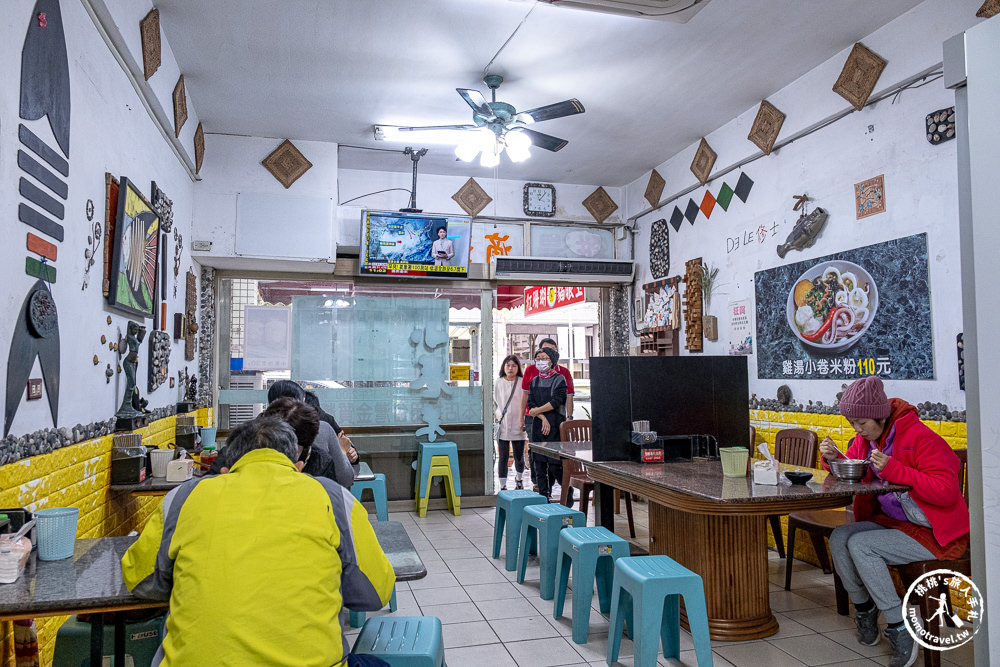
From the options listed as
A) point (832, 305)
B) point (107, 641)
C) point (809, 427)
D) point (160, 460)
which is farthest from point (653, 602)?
point (832, 305)

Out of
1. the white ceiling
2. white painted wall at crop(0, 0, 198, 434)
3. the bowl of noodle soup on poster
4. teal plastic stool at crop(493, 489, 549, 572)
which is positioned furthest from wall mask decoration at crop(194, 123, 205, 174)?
the bowl of noodle soup on poster

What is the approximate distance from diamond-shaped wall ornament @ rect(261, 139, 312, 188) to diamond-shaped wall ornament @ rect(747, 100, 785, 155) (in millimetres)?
3909

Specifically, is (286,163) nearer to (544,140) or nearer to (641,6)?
(544,140)

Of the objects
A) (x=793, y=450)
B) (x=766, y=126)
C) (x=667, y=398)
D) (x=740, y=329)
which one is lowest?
(x=793, y=450)

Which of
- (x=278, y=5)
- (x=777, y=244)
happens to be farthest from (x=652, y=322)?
(x=278, y=5)

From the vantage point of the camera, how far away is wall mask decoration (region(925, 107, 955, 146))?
12.2 feet

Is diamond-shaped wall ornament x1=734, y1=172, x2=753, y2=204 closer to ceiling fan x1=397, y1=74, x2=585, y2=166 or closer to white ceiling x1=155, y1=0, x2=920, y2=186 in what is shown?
white ceiling x1=155, y1=0, x2=920, y2=186

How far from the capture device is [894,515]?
330 centimetres

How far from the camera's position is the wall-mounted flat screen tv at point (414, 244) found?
21.2 ft

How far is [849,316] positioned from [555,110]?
2.41 m

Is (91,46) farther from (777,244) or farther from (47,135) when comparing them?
(777,244)

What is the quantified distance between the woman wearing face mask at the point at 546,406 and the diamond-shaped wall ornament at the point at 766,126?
2766 mm

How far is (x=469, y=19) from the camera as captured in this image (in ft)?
13.2

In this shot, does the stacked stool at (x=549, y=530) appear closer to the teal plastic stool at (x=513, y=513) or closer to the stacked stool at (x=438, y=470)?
the teal plastic stool at (x=513, y=513)
